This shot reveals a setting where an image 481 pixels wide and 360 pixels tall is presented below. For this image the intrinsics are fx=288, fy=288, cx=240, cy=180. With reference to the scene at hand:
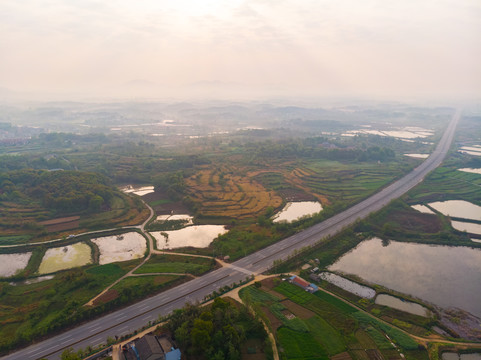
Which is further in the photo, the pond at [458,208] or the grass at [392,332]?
the pond at [458,208]

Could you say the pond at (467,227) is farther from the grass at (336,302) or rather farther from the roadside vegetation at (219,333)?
the roadside vegetation at (219,333)

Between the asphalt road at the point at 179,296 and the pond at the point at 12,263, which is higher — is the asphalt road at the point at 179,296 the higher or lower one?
the higher one

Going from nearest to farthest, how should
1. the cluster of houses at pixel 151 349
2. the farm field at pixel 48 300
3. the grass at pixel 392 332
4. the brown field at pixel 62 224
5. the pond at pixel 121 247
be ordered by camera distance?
the cluster of houses at pixel 151 349 → the grass at pixel 392 332 → the farm field at pixel 48 300 → the pond at pixel 121 247 → the brown field at pixel 62 224

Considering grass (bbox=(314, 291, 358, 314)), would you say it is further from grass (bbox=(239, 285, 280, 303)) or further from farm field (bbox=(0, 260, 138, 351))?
farm field (bbox=(0, 260, 138, 351))

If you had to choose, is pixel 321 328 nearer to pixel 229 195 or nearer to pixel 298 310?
pixel 298 310

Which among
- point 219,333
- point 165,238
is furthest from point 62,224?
point 219,333

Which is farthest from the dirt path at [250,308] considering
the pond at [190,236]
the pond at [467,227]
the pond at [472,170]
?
the pond at [472,170]

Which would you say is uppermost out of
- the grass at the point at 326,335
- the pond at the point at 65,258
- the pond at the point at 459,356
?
the grass at the point at 326,335

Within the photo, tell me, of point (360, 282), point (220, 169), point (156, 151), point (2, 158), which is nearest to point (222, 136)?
point (156, 151)

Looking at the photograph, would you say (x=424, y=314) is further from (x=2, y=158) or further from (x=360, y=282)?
(x=2, y=158)
